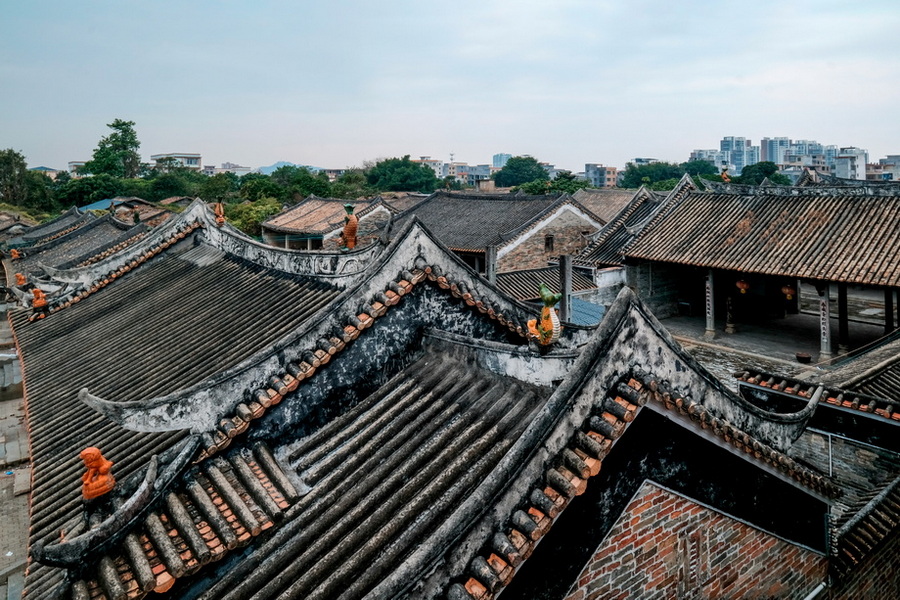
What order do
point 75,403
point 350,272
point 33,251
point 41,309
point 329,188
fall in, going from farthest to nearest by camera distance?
point 329,188 < point 33,251 < point 41,309 < point 75,403 < point 350,272

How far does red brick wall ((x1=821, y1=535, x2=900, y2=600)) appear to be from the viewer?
8.00 metres

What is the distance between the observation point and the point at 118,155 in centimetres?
8575

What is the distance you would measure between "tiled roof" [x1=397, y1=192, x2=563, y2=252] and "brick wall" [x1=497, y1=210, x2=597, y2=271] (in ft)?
2.89

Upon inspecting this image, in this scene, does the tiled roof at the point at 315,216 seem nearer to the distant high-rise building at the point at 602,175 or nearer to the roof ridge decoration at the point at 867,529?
the roof ridge decoration at the point at 867,529

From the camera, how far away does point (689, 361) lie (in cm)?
576

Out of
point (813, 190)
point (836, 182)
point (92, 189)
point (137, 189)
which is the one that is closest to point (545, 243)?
point (813, 190)

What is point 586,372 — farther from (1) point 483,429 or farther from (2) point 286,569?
(2) point 286,569

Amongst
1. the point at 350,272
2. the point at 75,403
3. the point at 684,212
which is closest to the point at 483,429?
the point at 350,272

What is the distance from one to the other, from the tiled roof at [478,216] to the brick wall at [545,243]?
2.89ft

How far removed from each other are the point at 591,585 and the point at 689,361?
2.14 metres

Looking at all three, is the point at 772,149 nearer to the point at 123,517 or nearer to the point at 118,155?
the point at 118,155

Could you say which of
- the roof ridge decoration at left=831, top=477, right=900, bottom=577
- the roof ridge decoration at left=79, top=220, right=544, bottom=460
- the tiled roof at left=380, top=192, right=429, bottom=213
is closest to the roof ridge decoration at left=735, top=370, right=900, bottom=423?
the roof ridge decoration at left=831, top=477, right=900, bottom=577

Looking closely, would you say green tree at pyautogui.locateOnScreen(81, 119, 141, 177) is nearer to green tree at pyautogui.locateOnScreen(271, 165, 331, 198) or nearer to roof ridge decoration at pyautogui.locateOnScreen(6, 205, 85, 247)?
green tree at pyautogui.locateOnScreen(271, 165, 331, 198)

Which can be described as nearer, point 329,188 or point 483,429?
point 483,429
